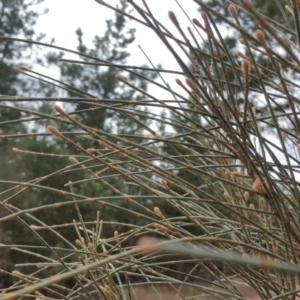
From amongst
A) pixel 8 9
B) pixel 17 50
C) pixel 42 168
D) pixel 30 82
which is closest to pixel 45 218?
pixel 42 168

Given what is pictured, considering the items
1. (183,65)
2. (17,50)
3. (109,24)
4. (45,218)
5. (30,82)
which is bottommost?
(45,218)

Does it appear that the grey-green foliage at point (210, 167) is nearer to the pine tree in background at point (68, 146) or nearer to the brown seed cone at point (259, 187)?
the brown seed cone at point (259, 187)

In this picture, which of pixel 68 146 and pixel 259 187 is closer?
pixel 259 187

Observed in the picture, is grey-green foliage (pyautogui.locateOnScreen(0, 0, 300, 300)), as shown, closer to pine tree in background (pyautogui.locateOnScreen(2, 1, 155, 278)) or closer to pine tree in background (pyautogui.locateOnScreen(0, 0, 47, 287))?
pine tree in background (pyautogui.locateOnScreen(2, 1, 155, 278))

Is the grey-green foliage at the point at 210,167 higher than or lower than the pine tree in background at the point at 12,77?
lower

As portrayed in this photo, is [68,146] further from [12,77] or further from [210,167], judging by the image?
A: [210,167]

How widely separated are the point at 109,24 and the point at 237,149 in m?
9.20

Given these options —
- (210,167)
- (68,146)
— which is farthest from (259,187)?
(68,146)

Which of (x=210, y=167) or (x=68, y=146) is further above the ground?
(x=68, y=146)

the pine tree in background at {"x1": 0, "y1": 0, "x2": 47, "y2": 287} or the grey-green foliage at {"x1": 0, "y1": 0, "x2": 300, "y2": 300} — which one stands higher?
the pine tree in background at {"x1": 0, "y1": 0, "x2": 47, "y2": 287}

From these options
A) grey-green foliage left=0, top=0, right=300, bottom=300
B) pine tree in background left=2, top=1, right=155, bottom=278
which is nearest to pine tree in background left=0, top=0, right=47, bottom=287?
pine tree in background left=2, top=1, right=155, bottom=278

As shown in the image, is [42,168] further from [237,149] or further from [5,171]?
[237,149]

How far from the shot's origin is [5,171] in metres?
7.05

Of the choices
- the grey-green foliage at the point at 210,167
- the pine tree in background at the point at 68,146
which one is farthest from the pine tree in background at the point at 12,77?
the grey-green foliage at the point at 210,167
